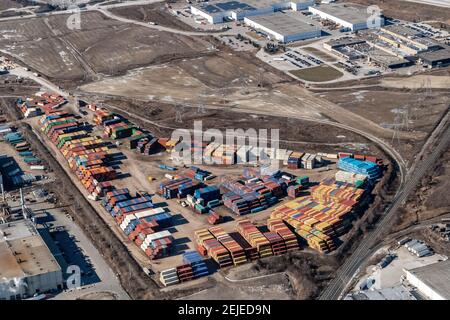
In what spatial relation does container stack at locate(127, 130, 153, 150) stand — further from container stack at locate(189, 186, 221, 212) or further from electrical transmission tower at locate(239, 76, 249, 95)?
electrical transmission tower at locate(239, 76, 249, 95)

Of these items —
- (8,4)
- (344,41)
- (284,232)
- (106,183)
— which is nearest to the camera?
(284,232)

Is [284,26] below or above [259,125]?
above

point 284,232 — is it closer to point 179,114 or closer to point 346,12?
point 179,114

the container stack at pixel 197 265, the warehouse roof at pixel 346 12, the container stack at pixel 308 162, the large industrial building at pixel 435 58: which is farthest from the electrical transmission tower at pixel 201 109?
the warehouse roof at pixel 346 12

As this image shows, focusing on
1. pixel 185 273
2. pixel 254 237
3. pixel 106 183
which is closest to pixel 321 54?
pixel 106 183

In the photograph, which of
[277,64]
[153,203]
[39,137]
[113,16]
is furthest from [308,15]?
[153,203]

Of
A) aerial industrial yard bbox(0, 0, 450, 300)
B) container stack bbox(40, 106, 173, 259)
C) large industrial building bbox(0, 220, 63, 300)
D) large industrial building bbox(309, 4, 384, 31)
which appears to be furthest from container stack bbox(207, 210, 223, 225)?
large industrial building bbox(309, 4, 384, 31)

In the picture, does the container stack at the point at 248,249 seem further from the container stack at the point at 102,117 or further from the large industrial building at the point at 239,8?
the large industrial building at the point at 239,8
